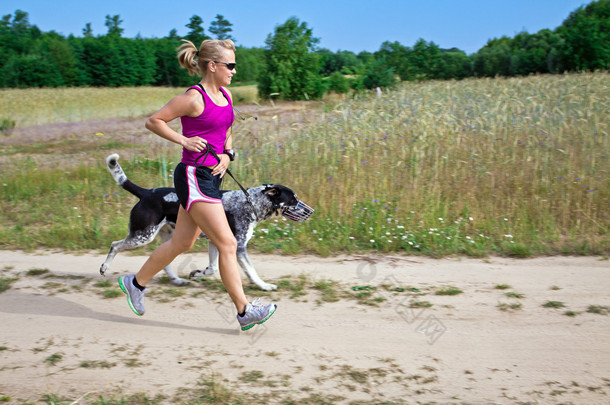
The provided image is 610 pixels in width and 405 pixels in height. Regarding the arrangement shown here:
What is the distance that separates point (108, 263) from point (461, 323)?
376cm

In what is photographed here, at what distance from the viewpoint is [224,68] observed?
4.05 metres

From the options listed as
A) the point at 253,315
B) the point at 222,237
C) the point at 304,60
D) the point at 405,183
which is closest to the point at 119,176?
the point at 222,237

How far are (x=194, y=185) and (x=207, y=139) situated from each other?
1.28 feet

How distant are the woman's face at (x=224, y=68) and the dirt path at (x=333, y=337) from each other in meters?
2.17

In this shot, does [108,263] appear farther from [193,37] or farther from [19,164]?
[193,37]

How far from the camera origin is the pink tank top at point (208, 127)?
3.99 metres

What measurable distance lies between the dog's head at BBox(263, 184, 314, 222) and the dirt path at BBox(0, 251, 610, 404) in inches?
31.1

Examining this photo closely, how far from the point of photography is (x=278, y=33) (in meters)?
19.2

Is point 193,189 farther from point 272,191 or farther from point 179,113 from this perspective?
point 272,191

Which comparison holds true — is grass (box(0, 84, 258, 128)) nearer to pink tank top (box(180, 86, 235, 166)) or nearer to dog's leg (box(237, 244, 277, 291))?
dog's leg (box(237, 244, 277, 291))

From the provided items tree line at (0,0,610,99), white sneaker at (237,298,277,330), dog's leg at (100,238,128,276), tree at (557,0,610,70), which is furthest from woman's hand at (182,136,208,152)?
tree at (557,0,610,70)

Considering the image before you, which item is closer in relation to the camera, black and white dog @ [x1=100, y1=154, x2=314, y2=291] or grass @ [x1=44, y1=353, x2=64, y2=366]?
grass @ [x1=44, y1=353, x2=64, y2=366]

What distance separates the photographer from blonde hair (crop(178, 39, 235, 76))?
4.02 metres

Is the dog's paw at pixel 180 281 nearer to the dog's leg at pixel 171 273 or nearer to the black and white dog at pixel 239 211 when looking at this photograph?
the dog's leg at pixel 171 273
